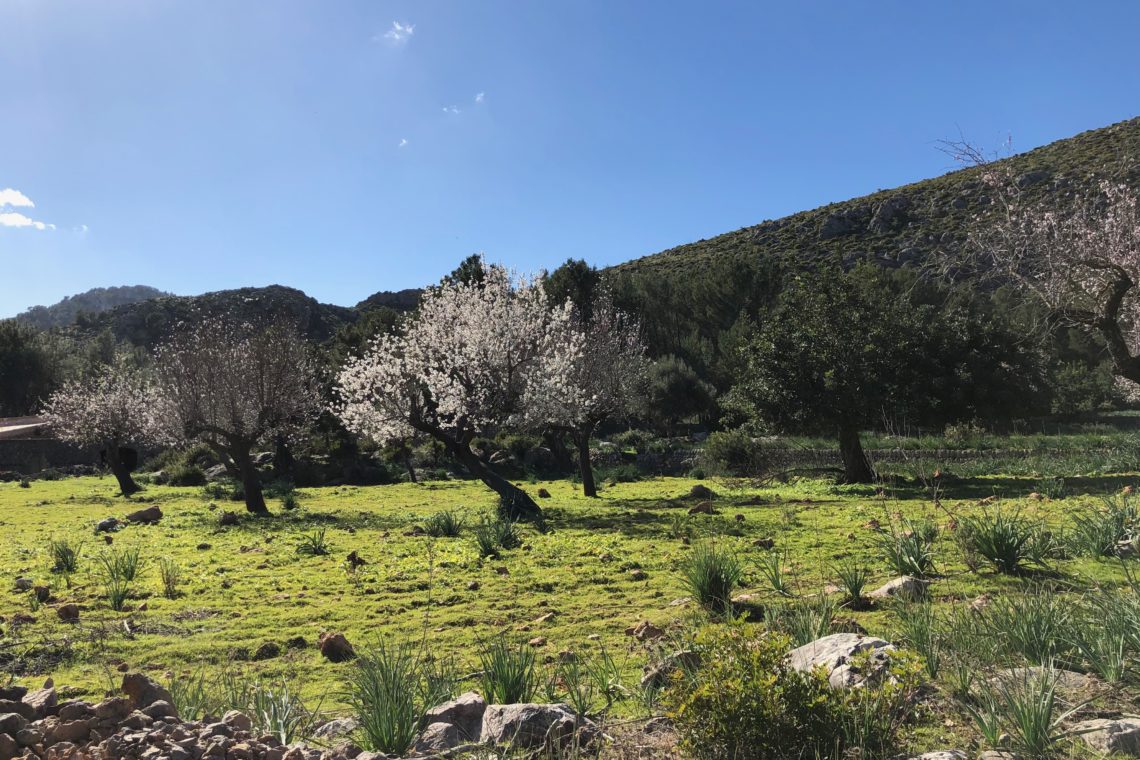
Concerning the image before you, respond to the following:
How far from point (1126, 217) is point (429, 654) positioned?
1081 cm

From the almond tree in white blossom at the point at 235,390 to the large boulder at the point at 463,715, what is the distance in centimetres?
1666

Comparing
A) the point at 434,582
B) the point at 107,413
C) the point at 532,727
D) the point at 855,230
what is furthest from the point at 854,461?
the point at 855,230

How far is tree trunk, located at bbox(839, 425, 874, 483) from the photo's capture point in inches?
770

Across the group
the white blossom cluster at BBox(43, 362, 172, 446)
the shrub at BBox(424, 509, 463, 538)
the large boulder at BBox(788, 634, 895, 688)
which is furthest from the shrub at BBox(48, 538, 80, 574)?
the white blossom cluster at BBox(43, 362, 172, 446)

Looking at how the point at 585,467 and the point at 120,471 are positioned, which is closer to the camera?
the point at 585,467

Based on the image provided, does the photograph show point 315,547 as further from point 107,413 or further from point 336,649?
point 107,413

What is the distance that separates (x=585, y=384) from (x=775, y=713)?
1875 cm

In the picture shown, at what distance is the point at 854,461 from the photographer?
19891 mm

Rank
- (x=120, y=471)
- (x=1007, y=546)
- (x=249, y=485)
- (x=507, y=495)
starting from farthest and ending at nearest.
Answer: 1. (x=120, y=471)
2. (x=249, y=485)
3. (x=507, y=495)
4. (x=1007, y=546)

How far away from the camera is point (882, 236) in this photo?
6116 cm

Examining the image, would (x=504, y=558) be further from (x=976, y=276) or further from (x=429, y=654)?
(x=976, y=276)

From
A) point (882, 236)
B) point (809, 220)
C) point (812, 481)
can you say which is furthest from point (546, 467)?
point (809, 220)

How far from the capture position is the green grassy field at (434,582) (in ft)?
19.2

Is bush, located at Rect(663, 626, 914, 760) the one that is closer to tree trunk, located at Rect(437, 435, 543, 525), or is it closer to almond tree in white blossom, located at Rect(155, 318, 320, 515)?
tree trunk, located at Rect(437, 435, 543, 525)
